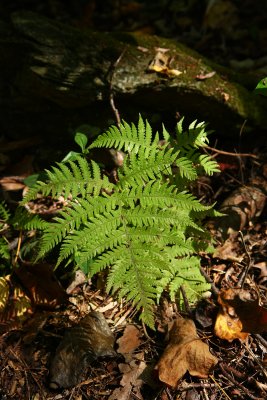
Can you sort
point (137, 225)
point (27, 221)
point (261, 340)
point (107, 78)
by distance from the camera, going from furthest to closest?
point (107, 78)
point (27, 221)
point (261, 340)
point (137, 225)

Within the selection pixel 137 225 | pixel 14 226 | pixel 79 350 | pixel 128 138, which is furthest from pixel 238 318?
pixel 14 226

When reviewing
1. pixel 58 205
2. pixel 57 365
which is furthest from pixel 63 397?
pixel 58 205

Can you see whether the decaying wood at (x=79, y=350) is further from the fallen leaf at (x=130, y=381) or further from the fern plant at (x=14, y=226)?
the fern plant at (x=14, y=226)

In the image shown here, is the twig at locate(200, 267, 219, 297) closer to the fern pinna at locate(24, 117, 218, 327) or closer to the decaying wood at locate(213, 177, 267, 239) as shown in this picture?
the fern pinna at locate(24, 117, 218, 327)

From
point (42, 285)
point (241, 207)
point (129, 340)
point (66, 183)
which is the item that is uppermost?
point (66, 183)

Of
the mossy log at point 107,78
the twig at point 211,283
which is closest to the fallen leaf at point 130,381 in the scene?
the twig at point 211,283

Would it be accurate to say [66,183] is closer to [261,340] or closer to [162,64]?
[261,340]

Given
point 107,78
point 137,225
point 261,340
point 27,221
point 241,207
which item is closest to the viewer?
point 137,225

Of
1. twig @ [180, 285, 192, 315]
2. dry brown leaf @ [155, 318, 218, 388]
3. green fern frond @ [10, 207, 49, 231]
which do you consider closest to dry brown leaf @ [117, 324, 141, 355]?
dry brown leaf @ [155, 318, 218, 388]
